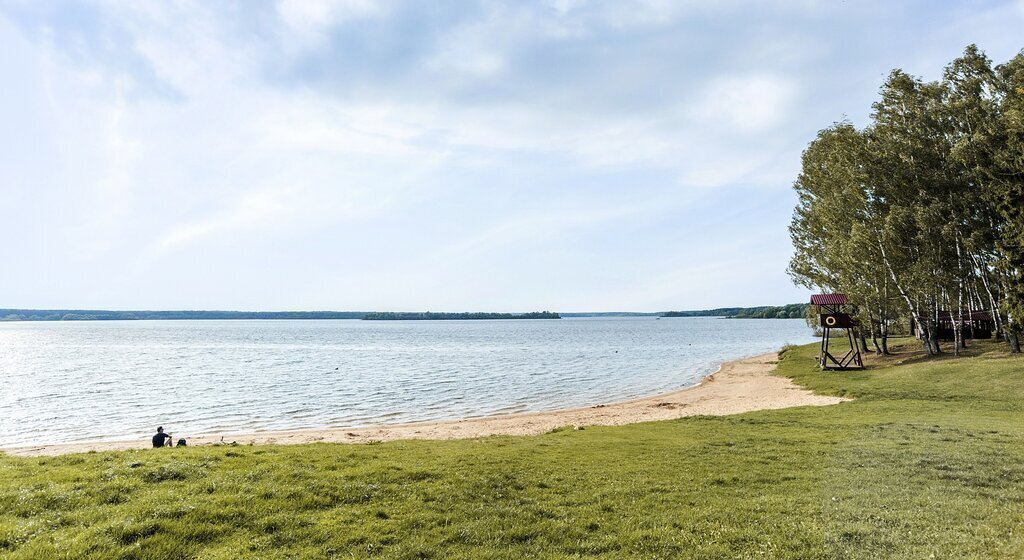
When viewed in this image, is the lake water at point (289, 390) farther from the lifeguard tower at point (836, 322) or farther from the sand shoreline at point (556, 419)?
the lifeguard tower at point (836, 322)

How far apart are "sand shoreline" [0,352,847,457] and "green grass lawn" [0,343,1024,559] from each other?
10.9m

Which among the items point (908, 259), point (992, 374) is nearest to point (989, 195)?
point (908, 259)

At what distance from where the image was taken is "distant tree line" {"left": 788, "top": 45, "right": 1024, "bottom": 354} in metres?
35.8

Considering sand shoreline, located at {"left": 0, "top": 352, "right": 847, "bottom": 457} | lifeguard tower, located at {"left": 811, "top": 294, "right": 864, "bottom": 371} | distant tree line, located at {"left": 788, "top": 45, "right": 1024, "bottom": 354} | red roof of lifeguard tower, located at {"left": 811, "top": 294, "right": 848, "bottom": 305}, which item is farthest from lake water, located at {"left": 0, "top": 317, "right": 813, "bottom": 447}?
distant tree line, located at {"left": 788, "top": 45, "right": 1024, "bottom": 354}

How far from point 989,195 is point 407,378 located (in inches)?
1916

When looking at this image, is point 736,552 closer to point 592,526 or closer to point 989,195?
point 592,526

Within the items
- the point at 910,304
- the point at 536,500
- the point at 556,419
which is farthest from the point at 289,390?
the point at 910,304

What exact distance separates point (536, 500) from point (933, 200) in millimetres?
41597

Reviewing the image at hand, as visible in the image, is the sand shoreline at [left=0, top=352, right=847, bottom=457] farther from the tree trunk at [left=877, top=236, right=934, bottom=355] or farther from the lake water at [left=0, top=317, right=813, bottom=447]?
the tree trunk at [left=877, top=236, right=934, bottom=355]

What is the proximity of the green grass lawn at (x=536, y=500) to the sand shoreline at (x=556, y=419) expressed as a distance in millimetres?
10902

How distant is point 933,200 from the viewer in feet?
126

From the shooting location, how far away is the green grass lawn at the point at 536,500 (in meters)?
8.02

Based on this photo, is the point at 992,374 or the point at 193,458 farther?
the point at 992,374

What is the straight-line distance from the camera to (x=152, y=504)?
9078mm
